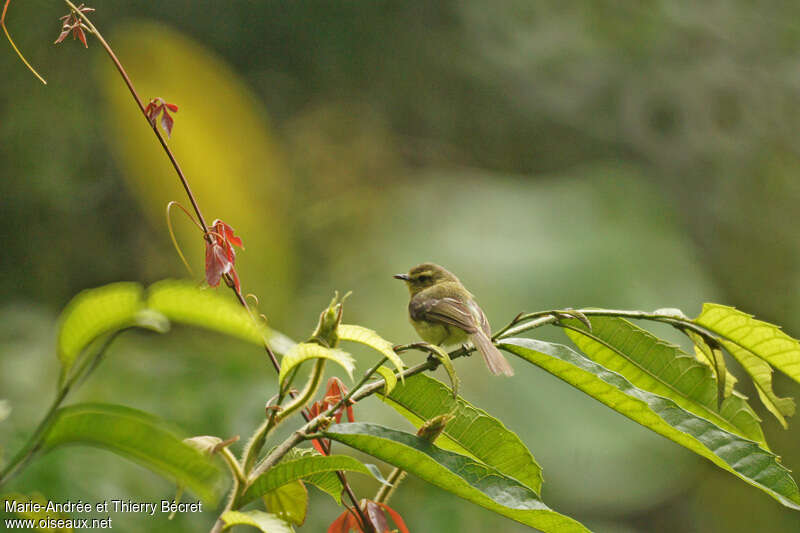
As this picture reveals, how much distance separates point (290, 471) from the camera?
0.74 meters

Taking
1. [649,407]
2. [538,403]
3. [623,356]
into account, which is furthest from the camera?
[538,403]

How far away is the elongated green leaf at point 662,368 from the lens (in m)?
1.05

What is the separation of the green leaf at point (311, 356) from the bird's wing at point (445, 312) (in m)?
1.14

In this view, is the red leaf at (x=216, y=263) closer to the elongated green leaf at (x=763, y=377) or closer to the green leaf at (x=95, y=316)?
the green leaf at (x=95, y=316)

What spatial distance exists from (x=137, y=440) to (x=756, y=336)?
732mm

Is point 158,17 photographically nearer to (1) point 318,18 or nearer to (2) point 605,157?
(1) point 318,18

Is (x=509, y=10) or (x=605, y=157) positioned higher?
(x=509, y=10)

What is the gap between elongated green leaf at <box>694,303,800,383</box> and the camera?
97 centimetres

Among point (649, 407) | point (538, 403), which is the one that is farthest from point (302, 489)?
point (538, 403)

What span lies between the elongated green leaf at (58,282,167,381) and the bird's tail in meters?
0.84

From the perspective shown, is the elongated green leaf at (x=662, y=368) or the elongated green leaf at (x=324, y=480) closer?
the elongated green leaf at (x=324, y=480)

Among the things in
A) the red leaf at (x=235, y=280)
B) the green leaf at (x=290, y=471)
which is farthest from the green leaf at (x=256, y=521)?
the red leaf at (x=235, y=280)

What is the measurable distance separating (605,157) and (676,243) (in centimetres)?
101

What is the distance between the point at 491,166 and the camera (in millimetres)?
6055
